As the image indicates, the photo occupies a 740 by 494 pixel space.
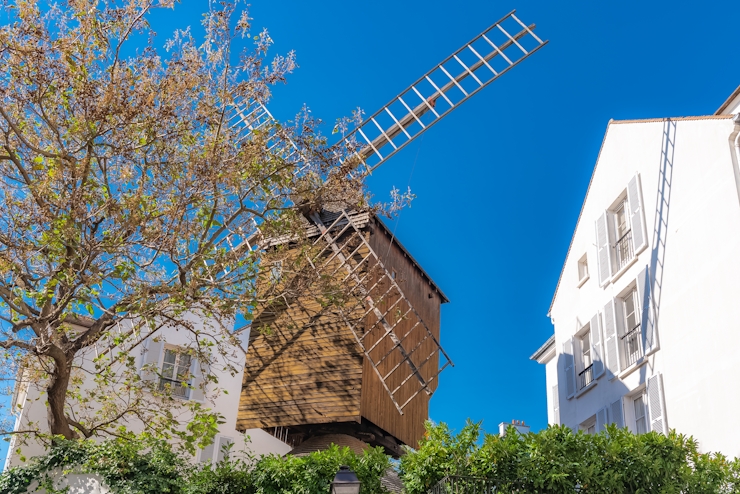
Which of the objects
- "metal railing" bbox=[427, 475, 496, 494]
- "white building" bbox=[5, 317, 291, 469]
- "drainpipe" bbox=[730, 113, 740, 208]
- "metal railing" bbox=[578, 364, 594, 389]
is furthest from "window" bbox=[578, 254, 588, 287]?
"metal railing" bbox=[427, 475, 496, 494]

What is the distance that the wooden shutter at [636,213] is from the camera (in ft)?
45.7

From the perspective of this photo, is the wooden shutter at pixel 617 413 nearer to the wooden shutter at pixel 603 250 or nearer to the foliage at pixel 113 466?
the wooden shutter at pixel 603 250

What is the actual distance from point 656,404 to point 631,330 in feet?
6.51

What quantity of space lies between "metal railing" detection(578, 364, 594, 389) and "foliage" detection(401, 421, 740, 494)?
590 centimetres

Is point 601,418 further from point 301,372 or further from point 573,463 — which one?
point 301,372

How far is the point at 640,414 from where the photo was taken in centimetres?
1338

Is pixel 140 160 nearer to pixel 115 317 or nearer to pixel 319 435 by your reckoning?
pixel 115 317

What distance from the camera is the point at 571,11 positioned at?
46594mm

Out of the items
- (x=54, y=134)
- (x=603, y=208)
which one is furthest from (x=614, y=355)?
(x=54, y=134)

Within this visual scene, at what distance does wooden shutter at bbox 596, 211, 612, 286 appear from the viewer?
15172 millimetres

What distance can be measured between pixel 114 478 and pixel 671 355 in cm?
936

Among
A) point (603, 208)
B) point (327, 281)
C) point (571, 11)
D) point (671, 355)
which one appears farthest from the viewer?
point (571, 11)

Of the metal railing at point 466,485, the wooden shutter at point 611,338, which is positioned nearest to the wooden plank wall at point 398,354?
the wooden shutter at point 611,338

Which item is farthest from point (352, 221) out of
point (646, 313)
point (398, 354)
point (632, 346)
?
point (646, 313)
